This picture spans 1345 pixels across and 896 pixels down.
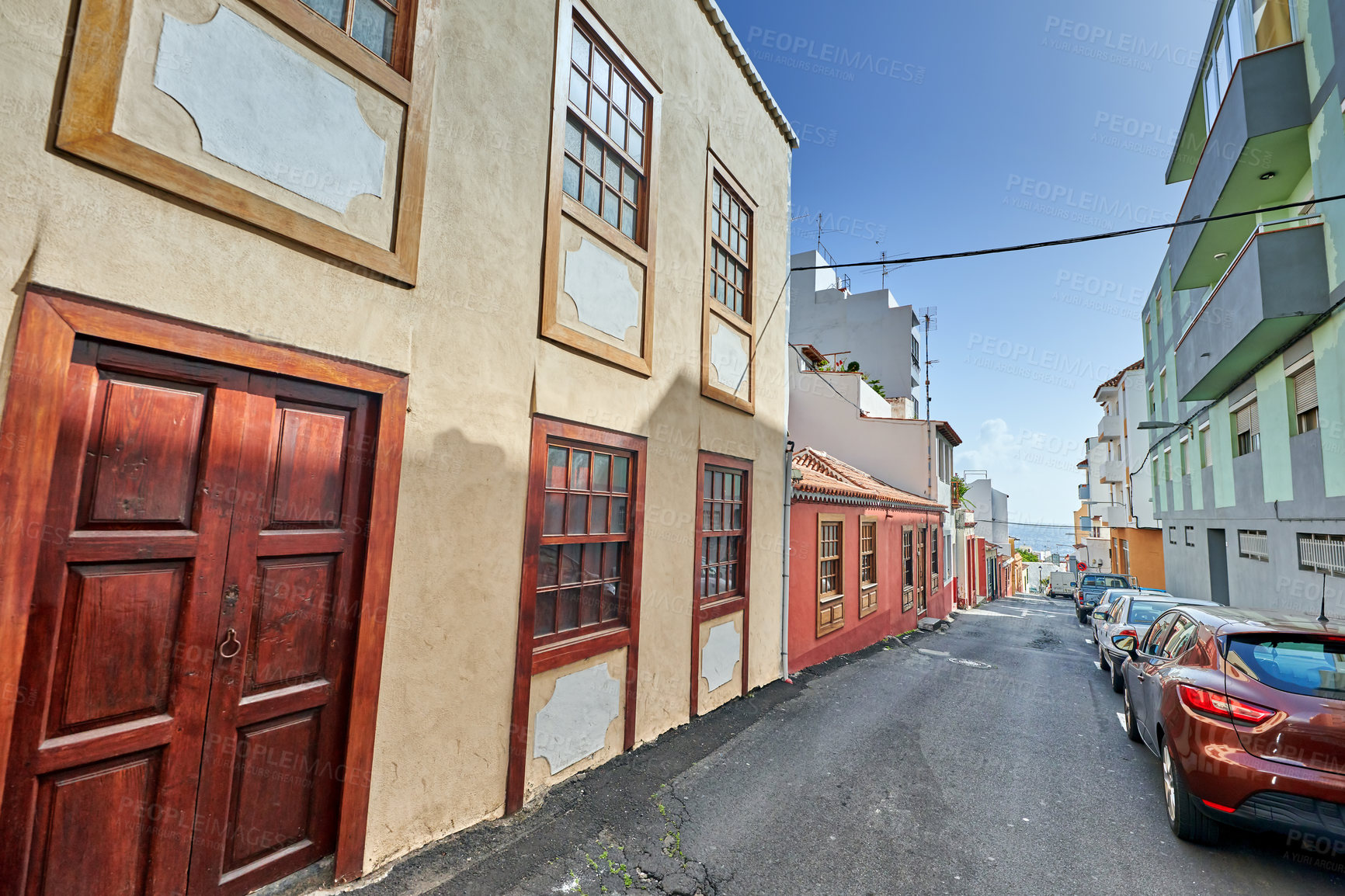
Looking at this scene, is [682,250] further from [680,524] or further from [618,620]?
[618,620]

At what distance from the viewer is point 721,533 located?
23.7 ft

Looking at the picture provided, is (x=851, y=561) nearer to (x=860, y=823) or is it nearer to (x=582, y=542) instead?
(x=860, y=823)

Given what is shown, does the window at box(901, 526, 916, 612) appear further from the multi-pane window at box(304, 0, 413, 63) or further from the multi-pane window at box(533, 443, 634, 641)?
the multi-pane window at box(304, 0, 413, 63)

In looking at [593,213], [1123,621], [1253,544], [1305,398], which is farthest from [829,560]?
[1253,544]

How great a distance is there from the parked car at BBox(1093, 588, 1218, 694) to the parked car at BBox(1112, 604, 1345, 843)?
4.81m

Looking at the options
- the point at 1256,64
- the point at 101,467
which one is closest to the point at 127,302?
the point at 101,467

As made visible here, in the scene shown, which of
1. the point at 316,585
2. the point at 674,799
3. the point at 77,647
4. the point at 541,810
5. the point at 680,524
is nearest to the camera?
the point at 77,647

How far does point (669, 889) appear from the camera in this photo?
3.61m

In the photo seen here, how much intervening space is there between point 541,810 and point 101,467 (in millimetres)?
3452

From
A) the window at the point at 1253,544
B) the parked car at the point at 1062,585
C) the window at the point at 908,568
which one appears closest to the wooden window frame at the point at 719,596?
the window at the point at 908,568

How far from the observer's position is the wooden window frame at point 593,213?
4.74 meters

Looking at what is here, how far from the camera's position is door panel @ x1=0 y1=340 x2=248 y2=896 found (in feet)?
7.83

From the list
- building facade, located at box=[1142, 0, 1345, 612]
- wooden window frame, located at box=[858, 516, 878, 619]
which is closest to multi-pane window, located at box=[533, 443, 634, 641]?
building facade, located at box=[1142, 0, 1345, 612]

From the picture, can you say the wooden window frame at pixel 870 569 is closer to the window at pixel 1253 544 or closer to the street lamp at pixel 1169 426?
the window at pixel 1253 544
